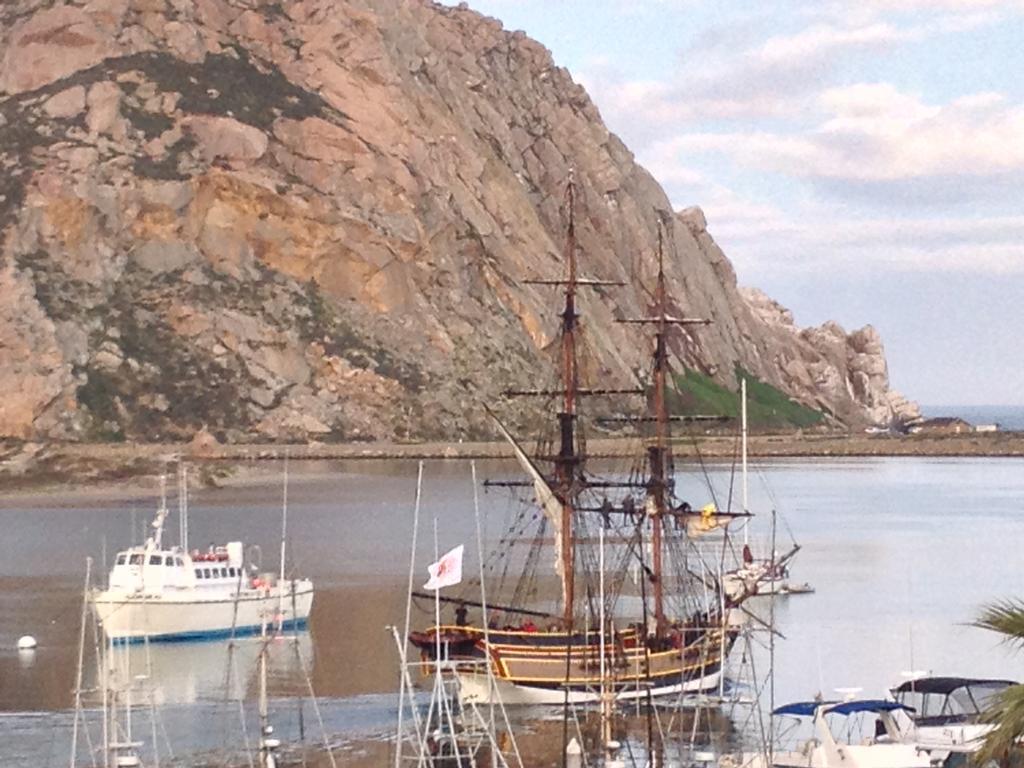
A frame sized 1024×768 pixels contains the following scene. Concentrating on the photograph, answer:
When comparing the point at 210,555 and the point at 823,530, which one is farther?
the point at 823,530

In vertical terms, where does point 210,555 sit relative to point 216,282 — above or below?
below

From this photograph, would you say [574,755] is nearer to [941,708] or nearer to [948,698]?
[941,708]

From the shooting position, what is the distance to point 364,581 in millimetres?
80625

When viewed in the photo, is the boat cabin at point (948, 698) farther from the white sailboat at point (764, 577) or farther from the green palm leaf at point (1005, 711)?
the white sailboat at point (764, 577)

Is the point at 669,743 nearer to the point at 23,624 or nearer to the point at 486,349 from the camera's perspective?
the point at 23,624

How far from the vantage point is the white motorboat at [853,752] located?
116ft

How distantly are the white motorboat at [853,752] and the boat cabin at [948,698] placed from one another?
0.72 m

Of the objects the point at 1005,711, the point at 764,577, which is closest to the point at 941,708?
the point at 1005,711

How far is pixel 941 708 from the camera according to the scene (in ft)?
A: 123

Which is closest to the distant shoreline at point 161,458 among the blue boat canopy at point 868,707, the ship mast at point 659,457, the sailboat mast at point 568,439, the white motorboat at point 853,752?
the ship mast at point 659,457

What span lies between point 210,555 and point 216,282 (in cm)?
10347

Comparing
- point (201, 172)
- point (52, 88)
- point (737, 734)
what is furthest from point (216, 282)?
point (737, 734)

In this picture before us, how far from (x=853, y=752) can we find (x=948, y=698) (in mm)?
3059

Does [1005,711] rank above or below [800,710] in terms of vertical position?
above
